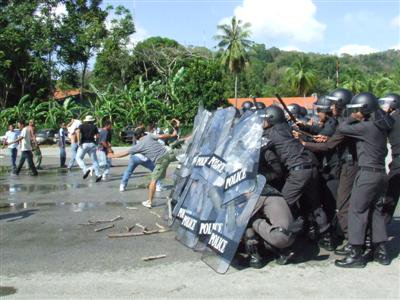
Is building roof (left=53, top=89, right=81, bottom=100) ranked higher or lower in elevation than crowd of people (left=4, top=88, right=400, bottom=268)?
higher

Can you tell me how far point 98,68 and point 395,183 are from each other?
43.7 m

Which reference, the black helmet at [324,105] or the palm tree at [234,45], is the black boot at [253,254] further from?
the palm tree at [234,45]

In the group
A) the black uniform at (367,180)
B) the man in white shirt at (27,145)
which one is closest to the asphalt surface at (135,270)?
the black uniform at (367,180)

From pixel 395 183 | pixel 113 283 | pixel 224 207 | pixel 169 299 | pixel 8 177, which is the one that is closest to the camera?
pixel 169 299

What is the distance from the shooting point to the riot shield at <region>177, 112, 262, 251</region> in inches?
226

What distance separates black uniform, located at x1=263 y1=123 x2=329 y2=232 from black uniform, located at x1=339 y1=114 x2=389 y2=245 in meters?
0.59

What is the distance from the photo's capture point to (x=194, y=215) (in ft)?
21.1

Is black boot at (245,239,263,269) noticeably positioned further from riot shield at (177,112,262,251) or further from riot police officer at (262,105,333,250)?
riot police officer at (262,105,333,250)

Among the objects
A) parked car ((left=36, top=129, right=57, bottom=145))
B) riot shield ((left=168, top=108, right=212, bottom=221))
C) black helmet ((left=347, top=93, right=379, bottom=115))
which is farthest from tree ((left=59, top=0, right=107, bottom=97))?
black helmet ((left=347, top=93, right=379, bottom=115))

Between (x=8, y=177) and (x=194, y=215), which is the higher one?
(x=194, y=215)

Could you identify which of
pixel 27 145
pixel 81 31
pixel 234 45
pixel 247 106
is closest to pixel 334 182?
pixel 247 106

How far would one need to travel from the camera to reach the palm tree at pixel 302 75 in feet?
227

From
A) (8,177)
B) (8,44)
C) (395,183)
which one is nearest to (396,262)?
(395,183)

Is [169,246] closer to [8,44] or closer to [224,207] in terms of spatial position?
[224,207]
